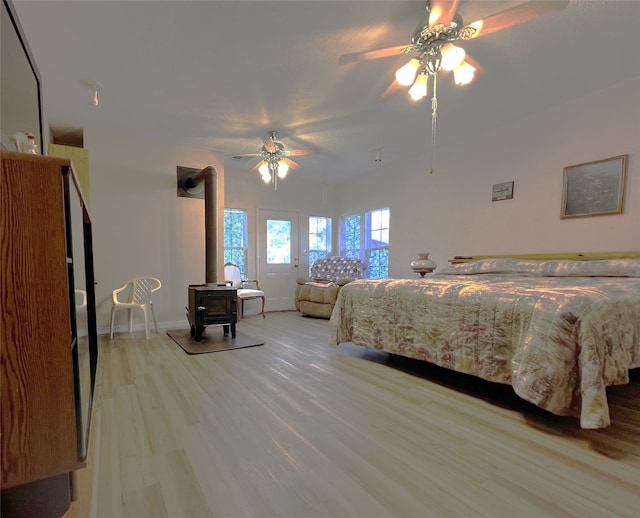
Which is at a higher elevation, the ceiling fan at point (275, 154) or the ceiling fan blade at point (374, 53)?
the ceiling fan blade at point (374, 53)

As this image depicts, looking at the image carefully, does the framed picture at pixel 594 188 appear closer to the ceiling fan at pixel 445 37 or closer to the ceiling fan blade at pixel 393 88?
the ceiling fan at pixel 445 37

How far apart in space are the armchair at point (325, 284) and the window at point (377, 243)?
0.30 metres

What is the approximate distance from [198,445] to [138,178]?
142 inches

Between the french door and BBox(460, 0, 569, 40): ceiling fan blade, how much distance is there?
4.34 m

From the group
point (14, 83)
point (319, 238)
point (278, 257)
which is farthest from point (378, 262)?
point (14, 83)

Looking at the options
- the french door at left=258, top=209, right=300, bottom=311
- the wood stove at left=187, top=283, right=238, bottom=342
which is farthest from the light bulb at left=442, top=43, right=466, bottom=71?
the french door at left=258, top=209, right=300, bottom=311

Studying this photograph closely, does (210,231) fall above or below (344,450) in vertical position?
above

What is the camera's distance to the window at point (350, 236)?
596 cm

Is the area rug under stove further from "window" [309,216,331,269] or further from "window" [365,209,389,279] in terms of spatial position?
"window" [309,216,331,269]

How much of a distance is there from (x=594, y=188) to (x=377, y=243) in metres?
3.09

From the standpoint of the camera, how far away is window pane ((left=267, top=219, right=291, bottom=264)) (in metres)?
5.78

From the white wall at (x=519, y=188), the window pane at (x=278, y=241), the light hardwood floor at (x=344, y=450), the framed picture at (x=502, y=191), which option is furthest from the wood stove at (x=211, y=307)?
the framed picture at (x=502, y=191)

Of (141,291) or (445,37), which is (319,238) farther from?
(445,37)

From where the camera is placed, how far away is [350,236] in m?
6.13
